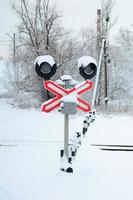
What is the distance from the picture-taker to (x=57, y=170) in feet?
15.7

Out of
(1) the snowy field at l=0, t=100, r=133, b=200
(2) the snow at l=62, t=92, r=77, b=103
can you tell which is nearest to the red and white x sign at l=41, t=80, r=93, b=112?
(2) the snow at l=62, t=92, r=77, b=103

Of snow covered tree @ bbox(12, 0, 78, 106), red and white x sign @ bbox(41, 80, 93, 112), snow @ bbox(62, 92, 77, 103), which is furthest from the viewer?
snow covered tree @ bbox(12, 0, 78, 106)

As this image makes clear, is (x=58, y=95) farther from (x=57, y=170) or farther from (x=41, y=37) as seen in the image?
(x=41, y=37)

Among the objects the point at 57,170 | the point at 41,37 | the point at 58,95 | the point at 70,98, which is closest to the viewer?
the point at 70,98

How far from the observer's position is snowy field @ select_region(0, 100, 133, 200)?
12.5 ft

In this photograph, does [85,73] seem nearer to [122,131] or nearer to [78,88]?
[78,88]

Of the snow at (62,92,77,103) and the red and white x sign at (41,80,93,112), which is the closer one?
the snow at (62,92,77,103)

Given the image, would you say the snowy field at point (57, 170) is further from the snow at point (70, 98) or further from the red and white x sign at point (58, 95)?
the snow at point (70, 98)

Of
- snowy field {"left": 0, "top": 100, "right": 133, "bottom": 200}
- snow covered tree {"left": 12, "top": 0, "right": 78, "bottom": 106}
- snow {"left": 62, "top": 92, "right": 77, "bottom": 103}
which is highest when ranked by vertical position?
snow covered tree {"left": 12, "top": 0, "right": 78, "bottom": 106}

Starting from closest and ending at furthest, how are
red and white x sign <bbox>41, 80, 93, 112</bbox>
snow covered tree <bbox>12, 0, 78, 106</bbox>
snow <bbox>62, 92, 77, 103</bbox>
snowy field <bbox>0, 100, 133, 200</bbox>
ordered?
snowy field <bbox>0, 100, 133, 200</bbox> → snow <bbox>62, 92, 77, 103</bbox> → red and white x sign <bbox>41, 80, 93, 112</bbox> → snow covered tree <bbox>12, 0, 78, 106</bbox>

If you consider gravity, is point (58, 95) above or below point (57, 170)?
above

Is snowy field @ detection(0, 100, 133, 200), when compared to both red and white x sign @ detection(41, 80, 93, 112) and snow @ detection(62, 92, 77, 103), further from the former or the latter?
snow @ detection(62, 92, 77, 103)

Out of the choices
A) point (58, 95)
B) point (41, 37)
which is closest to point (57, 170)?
point (58, 95)

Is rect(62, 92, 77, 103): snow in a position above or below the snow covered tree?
below
